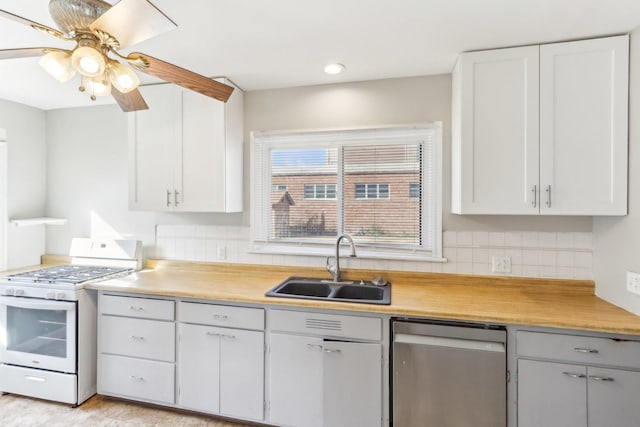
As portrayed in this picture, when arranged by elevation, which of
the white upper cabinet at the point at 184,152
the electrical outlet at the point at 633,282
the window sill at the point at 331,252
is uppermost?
the white upper cabinet at the point at 184,152

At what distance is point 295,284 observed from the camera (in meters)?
2.46

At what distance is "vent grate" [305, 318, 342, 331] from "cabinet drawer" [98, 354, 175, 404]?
3.33 feet

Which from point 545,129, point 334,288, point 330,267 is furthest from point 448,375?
point 545,129

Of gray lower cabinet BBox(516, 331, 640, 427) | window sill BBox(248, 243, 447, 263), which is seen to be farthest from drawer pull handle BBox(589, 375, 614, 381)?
window sill BBox(248, 243, 447, 263)

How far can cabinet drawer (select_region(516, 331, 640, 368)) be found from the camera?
5.32 feet

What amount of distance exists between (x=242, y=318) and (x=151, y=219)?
1.48 m

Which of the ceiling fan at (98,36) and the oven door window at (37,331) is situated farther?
the oven door window at (37,331)

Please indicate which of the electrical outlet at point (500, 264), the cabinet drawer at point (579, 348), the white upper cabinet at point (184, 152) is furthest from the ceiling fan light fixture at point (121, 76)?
the electrical outlet at point (500, 264)

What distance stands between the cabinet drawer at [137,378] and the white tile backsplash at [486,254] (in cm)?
91

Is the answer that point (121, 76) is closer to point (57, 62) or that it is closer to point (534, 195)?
point (57, 62)

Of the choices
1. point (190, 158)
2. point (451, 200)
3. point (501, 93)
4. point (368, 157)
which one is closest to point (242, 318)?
point (190, 158)

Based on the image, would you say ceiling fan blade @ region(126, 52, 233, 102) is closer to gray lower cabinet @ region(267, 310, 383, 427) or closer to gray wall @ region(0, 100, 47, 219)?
gray lower cabinet @ region(267, 310, 383, 427)

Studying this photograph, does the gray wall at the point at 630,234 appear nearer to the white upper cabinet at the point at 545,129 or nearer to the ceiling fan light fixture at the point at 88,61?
the white upper cabinet at the point at 545,129

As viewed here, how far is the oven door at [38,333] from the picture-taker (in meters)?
2.32
